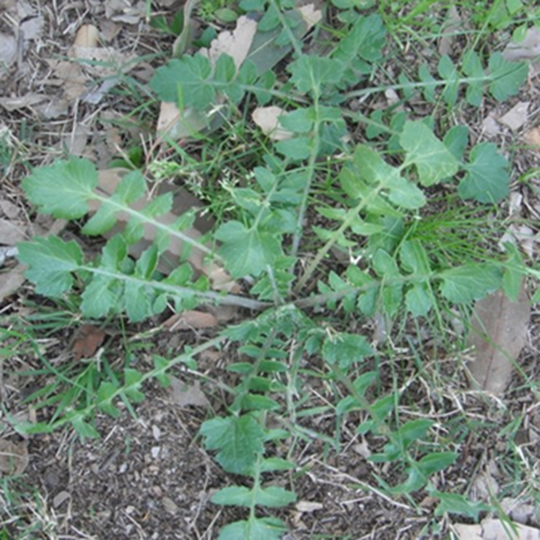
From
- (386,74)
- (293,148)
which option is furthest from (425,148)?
(386,74)

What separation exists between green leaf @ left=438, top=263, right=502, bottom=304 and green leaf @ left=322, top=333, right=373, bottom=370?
288 mm

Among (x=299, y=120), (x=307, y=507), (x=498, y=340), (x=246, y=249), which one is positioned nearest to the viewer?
(x=246, y=249)

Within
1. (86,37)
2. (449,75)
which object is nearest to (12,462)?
(86,37)

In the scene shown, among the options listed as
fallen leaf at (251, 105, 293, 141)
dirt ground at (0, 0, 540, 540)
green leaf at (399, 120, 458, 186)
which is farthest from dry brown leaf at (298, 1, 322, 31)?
green leaf at (399, 120, 458, 186)

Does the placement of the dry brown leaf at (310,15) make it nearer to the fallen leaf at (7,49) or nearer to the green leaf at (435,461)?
the fallen leaf at (7,49)

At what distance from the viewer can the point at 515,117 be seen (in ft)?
9.46

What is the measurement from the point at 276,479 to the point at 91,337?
0.75 metres

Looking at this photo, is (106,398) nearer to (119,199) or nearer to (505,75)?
(119,199)

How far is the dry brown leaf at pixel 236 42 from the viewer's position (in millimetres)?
2797

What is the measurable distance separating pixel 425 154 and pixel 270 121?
613 millimetres

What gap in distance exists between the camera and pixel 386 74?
2.86 m

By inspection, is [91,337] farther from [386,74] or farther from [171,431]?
[386,74]

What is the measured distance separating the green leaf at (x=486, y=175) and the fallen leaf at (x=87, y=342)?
1268mm

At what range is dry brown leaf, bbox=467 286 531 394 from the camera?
2.73 meters
